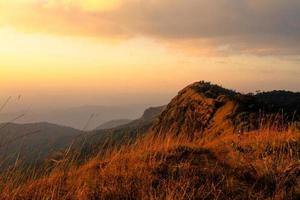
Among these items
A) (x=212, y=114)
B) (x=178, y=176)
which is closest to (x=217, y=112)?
(x=212, y=114)

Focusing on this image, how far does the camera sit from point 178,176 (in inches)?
346

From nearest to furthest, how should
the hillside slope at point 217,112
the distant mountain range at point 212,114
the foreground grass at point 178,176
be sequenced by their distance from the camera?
the foreground grass at point 178,176 < the distant mountain range at point 212,114 < the hillside slope at point 217,112

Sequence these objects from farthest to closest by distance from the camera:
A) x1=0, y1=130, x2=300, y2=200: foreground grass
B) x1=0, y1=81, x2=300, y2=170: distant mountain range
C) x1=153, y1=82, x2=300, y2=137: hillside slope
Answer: x1=153, y1=82, x2=300, y2=137: hillside slope
x1=0, y1=81, x2=300, y2=170: distant mountain range
x1=0, y1=130, x2=300, y2=200: foreground grass

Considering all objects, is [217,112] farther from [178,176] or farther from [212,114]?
[178,176]

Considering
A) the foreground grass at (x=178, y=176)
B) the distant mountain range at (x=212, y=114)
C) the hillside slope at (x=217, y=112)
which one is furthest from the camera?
the hillside slope at (x=217, y=112)

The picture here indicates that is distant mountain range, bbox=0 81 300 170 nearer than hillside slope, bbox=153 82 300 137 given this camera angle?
Yes

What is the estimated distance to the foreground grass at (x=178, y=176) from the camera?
284 inches

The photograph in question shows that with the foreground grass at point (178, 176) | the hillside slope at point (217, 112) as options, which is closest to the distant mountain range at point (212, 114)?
the hillside slope at point (217, 112)

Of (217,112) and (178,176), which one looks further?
(217,112)

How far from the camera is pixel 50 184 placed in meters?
7.78

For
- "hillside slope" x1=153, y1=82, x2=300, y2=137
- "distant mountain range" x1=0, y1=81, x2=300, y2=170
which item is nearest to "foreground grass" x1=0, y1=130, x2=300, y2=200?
"distant mountain range" x1=0, y1=81, x2=300, y2=170

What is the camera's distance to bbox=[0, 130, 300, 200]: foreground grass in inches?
284

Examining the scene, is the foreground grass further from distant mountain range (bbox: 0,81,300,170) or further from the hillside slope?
the hillside slope

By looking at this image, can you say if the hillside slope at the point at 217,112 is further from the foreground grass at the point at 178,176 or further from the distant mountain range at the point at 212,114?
the foreground grass at the point at 178,176
